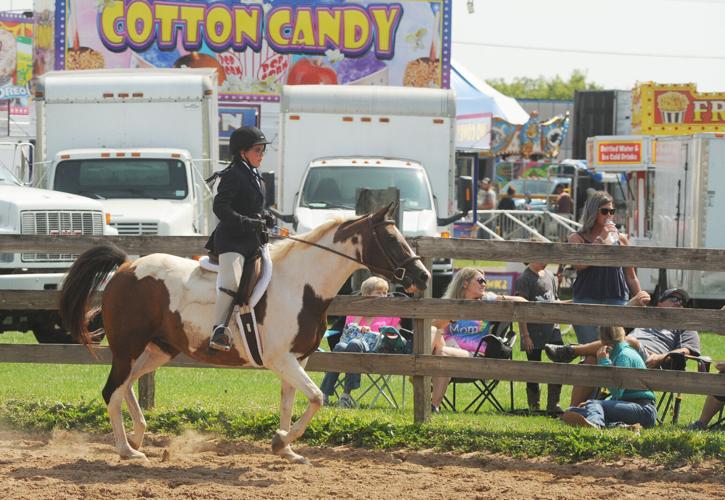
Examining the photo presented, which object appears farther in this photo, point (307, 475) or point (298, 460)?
point (298, 460)

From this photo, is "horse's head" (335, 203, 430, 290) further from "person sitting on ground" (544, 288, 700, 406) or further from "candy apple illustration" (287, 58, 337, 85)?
"candy apple illustration" (287, 58, 337, 85)

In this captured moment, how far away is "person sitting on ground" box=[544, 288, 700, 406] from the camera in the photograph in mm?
10000

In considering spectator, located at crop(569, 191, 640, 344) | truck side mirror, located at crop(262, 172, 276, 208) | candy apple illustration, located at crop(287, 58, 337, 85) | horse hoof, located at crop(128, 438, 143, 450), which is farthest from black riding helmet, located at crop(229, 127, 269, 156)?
candy apple illustration, located at crop(287, 58, 337, 85)

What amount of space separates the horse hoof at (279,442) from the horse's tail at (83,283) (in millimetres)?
1661

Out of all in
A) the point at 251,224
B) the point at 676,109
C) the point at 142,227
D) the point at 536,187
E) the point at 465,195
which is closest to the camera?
the point at 251,224

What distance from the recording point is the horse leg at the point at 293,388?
765 centimetres

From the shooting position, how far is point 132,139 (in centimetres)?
1593

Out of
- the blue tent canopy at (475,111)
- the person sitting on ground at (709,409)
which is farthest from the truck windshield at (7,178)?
the blue tent canopy at (475,111)

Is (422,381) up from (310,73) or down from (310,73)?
down

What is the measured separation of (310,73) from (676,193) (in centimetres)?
820

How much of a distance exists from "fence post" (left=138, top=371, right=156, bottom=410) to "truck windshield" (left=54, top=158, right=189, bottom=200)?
5.81m

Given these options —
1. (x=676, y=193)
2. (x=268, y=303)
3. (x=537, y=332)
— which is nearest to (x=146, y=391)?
(x=268, y=303)

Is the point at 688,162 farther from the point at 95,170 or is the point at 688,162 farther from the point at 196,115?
the point at 95,170

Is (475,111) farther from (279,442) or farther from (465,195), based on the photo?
(279,442)
